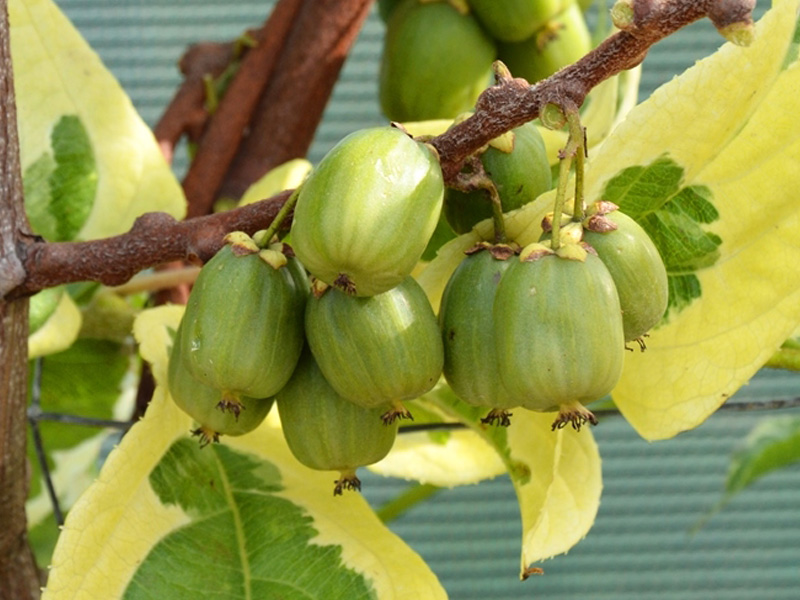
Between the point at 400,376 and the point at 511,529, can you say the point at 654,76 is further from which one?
the point at 400,376

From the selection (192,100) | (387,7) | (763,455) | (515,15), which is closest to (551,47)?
(515,15)

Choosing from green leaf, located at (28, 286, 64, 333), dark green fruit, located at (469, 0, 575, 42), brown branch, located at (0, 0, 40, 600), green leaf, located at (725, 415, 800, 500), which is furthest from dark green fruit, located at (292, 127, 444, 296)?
green leaf, located at (725, 415, 800, 500)

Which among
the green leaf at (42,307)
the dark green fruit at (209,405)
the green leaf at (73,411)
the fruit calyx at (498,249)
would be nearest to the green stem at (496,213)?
the fruit calyx at (498,249)

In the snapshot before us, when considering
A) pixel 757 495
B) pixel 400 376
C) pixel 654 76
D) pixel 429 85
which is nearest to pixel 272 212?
pixel 400 376

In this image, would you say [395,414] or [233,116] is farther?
[233,116]

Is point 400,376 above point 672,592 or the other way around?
above

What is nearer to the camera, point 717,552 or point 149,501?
point 149,501

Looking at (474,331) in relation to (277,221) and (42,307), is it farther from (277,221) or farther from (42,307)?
(42,307)
